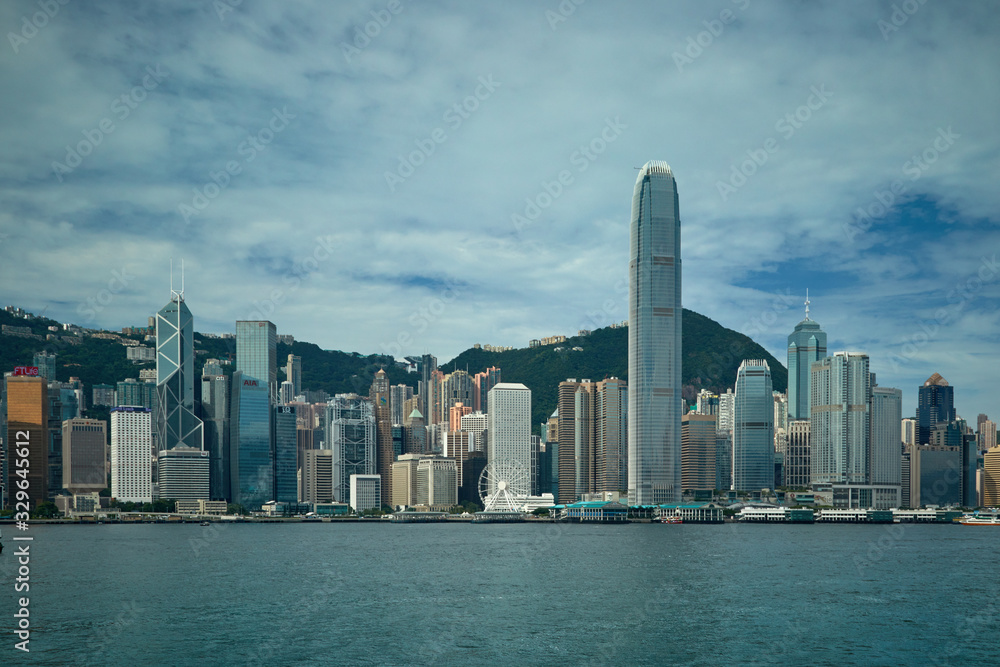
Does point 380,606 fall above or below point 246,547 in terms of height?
above

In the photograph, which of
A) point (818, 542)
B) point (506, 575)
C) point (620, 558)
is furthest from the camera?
point (818, 542)

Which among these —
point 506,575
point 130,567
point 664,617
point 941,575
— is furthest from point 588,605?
point 130,567

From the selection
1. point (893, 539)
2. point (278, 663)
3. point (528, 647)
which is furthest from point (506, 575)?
point (893, 539)

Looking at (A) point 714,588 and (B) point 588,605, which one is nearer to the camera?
(B) point 588,605

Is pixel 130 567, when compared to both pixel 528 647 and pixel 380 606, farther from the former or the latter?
pixel 528 647

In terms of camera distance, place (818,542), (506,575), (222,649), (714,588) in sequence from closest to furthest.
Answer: (222,649), (714,588), (506,575), (818,542)

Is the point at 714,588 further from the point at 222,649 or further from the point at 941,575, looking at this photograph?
the point at 222,649
